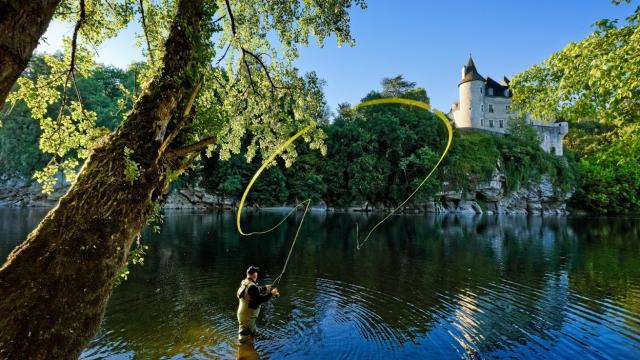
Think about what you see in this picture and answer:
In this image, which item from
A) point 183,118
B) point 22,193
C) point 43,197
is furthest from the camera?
point 22,193

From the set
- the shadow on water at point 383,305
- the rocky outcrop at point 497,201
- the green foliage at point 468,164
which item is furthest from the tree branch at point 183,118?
the green foliage at point 468,164

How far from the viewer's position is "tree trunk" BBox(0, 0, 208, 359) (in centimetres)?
310

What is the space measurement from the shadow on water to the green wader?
1.39 ft

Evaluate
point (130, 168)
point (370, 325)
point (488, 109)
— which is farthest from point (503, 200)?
point (130, 168)

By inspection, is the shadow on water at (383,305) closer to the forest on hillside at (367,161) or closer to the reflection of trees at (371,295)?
the reflection of trees at (371,295)

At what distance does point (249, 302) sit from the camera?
8.94 metres

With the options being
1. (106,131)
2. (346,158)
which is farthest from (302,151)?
(106,131)

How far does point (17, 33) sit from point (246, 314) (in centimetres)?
771

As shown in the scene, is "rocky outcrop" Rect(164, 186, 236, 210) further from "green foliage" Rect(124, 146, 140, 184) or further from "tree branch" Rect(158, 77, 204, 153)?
"green foliage" Rect(124, 146, 140, 184)

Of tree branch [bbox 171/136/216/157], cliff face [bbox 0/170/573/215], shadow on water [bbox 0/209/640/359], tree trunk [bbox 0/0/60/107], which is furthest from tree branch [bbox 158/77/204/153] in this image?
cliff face [bbox 0/170/573/215]

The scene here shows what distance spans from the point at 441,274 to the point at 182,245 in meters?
18.0

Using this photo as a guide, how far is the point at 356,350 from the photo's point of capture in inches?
380

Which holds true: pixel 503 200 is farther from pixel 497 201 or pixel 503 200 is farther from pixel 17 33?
pixel 17 33

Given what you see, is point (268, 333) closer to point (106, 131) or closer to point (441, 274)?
point (106, 131)
